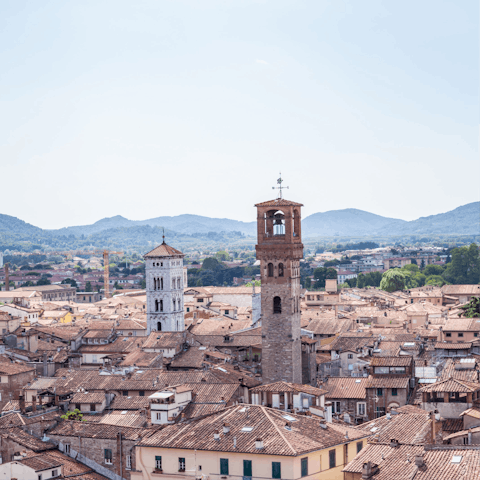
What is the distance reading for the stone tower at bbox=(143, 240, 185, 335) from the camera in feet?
247

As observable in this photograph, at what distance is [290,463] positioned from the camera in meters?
27.4

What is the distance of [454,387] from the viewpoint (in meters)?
35.8

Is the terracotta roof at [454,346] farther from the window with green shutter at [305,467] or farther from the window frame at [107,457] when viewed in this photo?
the window with green shutter at [305,467]

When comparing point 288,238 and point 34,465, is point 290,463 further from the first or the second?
point 288,238

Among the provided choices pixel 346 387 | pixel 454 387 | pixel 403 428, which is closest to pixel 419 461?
pixel 403 428

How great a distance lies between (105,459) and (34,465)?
10.5 ft

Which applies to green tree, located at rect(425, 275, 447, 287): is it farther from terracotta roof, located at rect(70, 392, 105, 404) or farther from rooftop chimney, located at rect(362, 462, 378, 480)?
rooftop chimney, located at rect(362, 462, 378, 480)

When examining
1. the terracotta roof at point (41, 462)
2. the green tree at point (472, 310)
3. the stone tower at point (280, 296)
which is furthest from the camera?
the green tree at point (472, 310)

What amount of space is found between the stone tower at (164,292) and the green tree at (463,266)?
93.0 metres

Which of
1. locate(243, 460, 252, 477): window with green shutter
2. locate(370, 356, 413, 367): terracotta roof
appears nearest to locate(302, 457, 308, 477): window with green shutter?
locate(243, 460, 252, 477): window with green shutter

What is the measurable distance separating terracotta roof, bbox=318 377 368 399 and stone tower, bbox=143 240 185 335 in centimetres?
3092

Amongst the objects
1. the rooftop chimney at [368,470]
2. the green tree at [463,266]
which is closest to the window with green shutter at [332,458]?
the rooftop chimney at [368,470]

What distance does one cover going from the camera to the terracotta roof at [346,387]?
43.9m

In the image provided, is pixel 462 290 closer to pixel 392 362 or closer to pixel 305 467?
pixel 392 362
